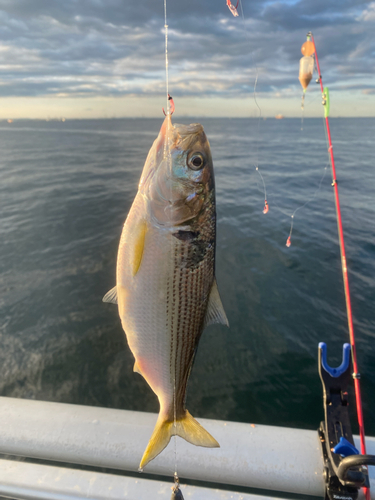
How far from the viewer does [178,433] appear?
2.00 metres

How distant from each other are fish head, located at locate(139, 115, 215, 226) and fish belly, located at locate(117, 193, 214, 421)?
0.08m

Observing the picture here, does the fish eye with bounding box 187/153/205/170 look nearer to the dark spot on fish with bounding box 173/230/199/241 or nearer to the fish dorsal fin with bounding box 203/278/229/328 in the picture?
the dark spot on fish with bounding box 173/230/199/241

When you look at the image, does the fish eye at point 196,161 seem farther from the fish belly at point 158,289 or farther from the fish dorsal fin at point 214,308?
the fish dorsal fin at point 214,308

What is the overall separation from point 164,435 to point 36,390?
5.37 meters

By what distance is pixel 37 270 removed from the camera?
1036 cm

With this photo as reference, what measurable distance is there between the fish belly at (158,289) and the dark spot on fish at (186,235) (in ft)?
0.04

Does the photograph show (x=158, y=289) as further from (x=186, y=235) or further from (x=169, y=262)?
(x=186, y=235)

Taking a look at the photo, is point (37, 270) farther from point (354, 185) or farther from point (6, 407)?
point (354, 185)

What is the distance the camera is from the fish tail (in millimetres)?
1941

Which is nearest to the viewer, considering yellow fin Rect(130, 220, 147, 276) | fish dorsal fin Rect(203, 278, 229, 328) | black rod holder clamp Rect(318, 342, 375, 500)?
yellow fin Rect(130, 220, 147, 276)

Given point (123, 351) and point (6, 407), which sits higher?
point (6, 407)

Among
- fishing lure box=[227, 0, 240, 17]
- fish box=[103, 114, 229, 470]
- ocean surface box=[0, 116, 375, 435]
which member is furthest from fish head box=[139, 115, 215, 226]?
ocean surface box=[0, 116, 375, 435]

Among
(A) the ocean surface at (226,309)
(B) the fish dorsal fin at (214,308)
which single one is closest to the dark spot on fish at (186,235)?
(B) the fish dorsal fin at (214,308)

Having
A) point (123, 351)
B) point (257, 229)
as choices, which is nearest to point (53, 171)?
point (257, 229)
